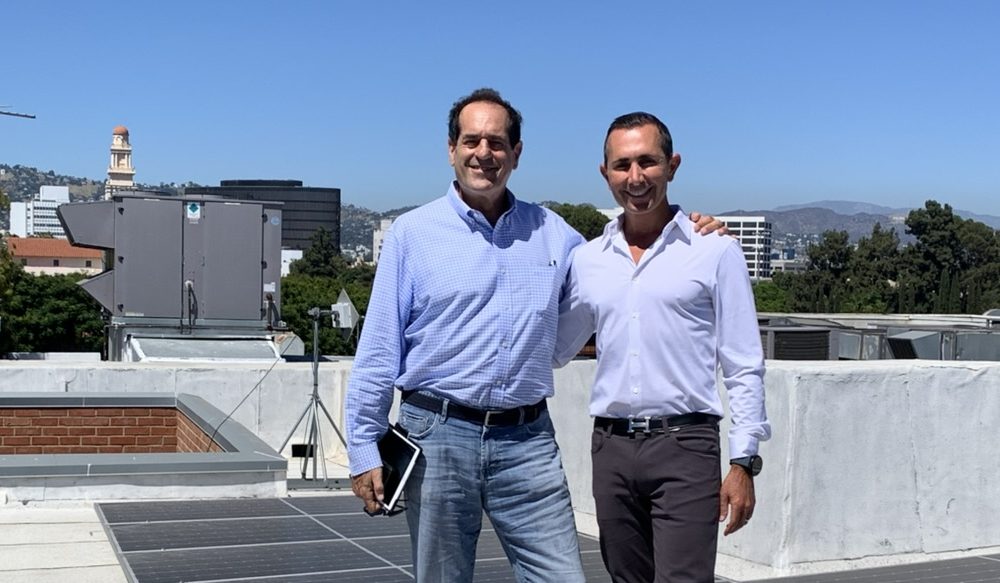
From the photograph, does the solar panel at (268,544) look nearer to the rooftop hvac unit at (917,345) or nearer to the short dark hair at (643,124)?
the short dark hair at (643,124)

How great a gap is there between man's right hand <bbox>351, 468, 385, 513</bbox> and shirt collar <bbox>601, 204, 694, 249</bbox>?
941 millimetres

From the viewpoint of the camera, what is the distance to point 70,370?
39.9 feet

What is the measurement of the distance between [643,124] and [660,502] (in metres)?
1.07

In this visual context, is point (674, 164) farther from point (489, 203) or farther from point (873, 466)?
point (873, 466)

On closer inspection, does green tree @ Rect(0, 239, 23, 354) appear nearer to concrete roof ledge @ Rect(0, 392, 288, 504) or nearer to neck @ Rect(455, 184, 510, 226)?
concrete roof ledge @ Rect(0, 392, 288, 504)

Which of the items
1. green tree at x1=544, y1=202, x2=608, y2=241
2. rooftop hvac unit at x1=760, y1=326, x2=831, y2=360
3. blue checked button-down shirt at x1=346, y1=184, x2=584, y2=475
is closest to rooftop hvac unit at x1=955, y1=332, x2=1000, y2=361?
rooftop hvac unit at x1=760, y1=326, x2=831, y2=360

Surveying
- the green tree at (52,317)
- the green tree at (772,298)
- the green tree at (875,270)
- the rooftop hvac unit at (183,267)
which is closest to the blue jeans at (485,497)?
the rooftop hvac unit at (183,267)

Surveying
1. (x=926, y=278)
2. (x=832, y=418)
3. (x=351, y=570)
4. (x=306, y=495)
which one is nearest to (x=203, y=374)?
(x=306, y=495)

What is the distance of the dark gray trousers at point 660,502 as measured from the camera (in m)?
3.30

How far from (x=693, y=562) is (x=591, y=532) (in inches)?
195

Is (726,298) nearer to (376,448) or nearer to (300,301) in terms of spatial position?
(376,448)

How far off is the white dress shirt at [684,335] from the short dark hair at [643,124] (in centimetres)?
21

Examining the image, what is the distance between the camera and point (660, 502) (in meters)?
3.35

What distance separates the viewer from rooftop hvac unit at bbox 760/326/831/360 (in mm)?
14242
